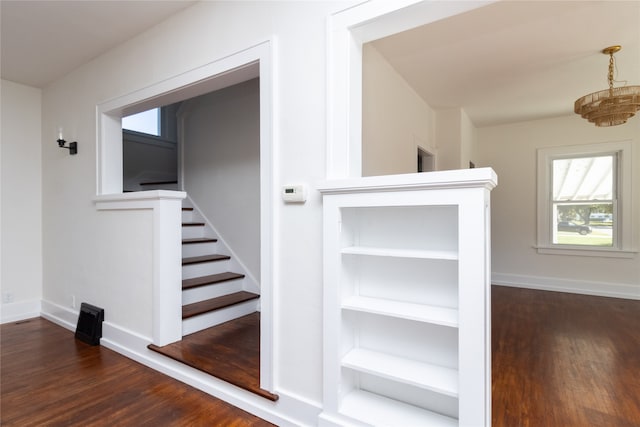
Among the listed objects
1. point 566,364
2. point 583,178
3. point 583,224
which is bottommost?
point 566,364

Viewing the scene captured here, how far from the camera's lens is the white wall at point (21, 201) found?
3.54 meters

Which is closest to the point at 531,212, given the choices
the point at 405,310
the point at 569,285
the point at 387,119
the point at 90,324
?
the point at 569,285

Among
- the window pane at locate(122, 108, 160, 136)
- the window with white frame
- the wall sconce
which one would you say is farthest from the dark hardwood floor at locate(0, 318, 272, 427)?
the window with white frame

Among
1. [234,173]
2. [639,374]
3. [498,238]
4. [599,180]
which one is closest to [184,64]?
[234,173]

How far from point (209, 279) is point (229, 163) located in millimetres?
1338

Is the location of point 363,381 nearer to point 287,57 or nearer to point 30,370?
point 287,57

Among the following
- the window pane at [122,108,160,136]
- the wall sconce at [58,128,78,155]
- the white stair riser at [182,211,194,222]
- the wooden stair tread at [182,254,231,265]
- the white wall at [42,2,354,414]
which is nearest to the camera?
the white wall at [42,2,354,414]

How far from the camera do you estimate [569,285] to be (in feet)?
16.0

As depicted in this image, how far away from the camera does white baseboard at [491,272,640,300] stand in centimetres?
452

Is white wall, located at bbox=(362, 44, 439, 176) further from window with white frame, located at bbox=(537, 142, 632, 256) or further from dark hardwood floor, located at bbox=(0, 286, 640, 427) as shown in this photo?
window with white frame, located at bbox=(537, 142, 632, 256)

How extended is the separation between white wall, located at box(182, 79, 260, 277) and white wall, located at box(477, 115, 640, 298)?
4.08 m

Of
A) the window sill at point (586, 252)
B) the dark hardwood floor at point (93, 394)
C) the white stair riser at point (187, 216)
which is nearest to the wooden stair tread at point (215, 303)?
the dark hardwood floor at point (93, 394)

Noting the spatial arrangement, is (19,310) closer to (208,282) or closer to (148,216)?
(208,282)

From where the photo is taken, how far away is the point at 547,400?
6.74ft
